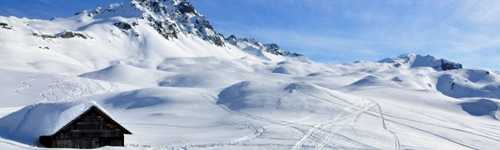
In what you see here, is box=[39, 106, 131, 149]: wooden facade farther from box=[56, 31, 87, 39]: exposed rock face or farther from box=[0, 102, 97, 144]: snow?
box=[56, 31, 87, 39]: exposed rock face

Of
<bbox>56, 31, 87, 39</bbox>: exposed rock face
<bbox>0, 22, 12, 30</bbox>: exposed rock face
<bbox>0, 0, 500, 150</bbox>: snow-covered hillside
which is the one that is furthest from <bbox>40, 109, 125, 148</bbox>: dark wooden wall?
<bbox>56, 31, 87, 39</bbox>: exposed rock face

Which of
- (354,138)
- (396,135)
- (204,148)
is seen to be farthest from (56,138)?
(396,135)

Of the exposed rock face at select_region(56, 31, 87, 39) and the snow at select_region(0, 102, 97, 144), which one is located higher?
the exposed rock face at select_region(56, 31, 87, 39)

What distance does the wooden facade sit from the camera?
130 ft

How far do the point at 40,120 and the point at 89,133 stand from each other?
351 cm

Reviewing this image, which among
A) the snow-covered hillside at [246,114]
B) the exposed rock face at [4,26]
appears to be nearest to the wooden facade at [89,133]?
the snow-covered hillside at [246,114]

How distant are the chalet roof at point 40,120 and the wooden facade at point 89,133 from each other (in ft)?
1.01

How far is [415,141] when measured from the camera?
4656 cm

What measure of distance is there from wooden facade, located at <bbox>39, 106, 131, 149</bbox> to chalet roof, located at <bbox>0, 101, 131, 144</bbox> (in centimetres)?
31

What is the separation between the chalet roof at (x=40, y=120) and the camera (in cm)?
4003

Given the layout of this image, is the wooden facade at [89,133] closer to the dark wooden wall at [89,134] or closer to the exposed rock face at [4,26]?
the dark wooden wall at [89,134]

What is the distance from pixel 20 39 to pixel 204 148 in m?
141

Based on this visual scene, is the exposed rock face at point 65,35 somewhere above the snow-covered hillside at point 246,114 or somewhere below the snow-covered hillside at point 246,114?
above

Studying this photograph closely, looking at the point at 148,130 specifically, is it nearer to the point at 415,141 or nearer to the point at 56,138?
the point at 56,138
